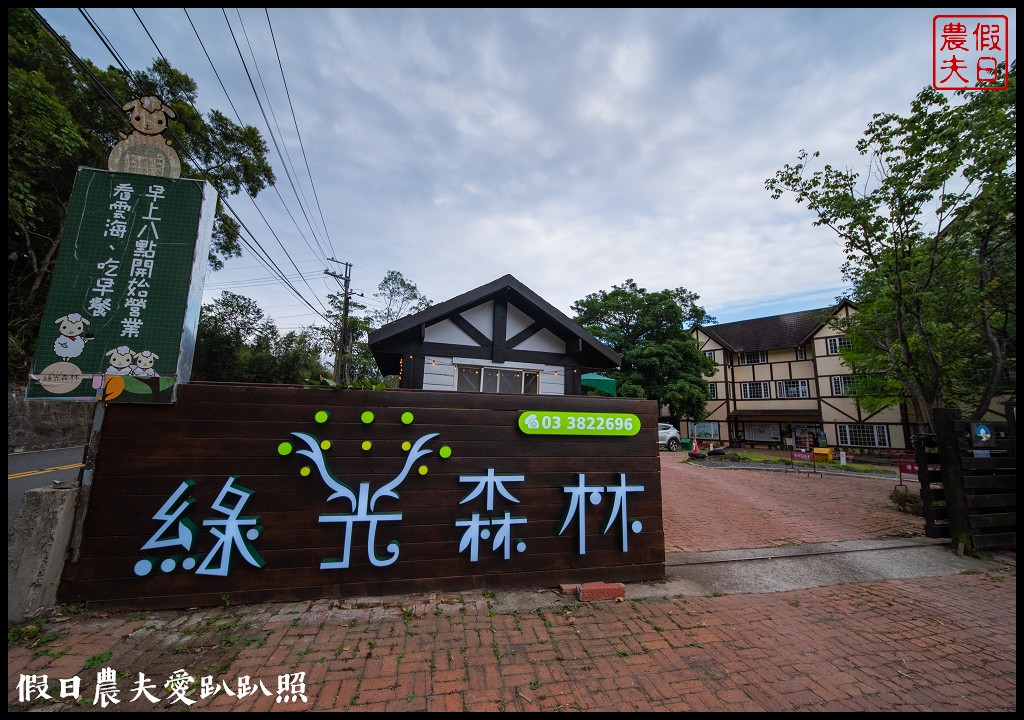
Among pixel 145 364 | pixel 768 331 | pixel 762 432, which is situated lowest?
pixel 762 432

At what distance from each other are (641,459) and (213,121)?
72.3 ft

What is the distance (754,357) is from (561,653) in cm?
3028

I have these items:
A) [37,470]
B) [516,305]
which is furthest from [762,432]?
[37,470]

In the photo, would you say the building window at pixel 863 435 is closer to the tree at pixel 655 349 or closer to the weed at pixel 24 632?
the tree at pixel 655 349

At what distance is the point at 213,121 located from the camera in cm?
1647

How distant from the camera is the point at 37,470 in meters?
10.9

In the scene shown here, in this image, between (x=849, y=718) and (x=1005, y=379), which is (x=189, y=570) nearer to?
(x=849, y=718)

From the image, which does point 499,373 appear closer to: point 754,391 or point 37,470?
point 37,470

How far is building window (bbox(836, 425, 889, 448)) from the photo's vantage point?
22.3 meters

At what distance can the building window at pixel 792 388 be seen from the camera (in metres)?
25.3

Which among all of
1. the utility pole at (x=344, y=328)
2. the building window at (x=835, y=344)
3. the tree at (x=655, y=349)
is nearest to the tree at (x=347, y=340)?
the utility pole at (x=344, y=328)

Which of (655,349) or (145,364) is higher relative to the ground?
(655,349)

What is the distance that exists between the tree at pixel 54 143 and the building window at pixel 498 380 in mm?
10985

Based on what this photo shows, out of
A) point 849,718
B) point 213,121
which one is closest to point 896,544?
point 849,718
